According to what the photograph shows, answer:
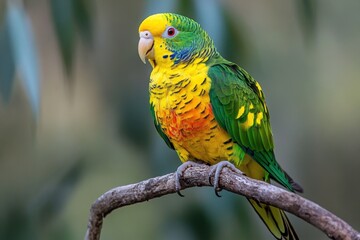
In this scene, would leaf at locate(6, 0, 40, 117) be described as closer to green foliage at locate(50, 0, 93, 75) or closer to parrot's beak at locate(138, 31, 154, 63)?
green foliage at locate(50, 0, 93, 75)

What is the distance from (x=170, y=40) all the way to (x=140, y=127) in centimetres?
101

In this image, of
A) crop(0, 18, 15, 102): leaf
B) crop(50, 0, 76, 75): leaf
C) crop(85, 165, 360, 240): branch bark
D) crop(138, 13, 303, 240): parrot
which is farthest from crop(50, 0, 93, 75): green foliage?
crop(85, 165, 360, 240): branch bark

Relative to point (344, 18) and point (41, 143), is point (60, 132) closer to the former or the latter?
point (41, 143)

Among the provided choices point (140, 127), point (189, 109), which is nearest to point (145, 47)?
point (189, 109)

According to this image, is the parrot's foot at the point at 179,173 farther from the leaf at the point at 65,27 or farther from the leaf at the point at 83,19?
the leaf at the point at 83,19

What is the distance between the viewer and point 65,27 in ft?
5.19

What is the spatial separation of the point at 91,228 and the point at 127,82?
4.78 ft

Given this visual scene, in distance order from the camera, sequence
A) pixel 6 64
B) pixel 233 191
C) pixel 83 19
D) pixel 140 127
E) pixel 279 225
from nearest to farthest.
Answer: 1. pixel 233 191
2. pixel 279 225
3. pixel 6 64
4. pixel 83 19
5. pixel 140 127

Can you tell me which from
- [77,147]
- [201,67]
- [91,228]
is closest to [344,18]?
[77,147]

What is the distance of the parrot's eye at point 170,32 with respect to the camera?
116cm

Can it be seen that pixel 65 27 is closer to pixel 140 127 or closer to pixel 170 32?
pixel 170 32

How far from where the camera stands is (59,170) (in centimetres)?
257

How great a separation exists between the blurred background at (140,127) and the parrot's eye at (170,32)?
0.60 m

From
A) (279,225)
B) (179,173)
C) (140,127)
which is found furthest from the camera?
(140,127)
